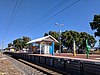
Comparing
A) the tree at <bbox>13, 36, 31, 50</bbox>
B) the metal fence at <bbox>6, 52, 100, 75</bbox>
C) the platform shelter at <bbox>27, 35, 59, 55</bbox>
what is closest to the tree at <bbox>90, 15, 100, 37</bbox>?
the platform shelter at <bbox>27, 35, 59, 55</bbox>

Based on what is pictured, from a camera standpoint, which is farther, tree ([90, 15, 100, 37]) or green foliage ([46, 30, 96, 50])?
green foliage ([46, 30, 96, 50])

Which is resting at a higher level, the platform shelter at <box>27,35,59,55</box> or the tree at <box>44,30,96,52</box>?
the tree at <box>44,30,96,52</box>

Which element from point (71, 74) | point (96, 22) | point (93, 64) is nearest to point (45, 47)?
point (96, 22)

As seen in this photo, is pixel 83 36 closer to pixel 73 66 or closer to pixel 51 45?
pixel 51 45

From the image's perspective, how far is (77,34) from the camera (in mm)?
96938

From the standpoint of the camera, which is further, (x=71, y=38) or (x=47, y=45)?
(x=71, y=38)

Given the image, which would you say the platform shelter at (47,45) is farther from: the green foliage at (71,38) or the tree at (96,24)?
the green foliage at (71,38)

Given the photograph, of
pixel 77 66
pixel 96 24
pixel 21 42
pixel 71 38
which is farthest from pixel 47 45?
pixel 21 42

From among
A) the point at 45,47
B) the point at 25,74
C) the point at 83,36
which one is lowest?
the point at 25,74

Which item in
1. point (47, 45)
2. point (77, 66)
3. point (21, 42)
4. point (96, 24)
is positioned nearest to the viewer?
point (77, 66)

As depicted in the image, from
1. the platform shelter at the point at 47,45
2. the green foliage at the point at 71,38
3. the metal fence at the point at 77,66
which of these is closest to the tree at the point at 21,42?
the green foliage at the point at 71,38

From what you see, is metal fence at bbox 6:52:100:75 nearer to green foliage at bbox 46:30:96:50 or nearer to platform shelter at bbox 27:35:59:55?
platform shelter at bbox 27:35:59:55

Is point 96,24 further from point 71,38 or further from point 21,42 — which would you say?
point 21,42

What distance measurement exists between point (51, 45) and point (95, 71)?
32.8 metres
